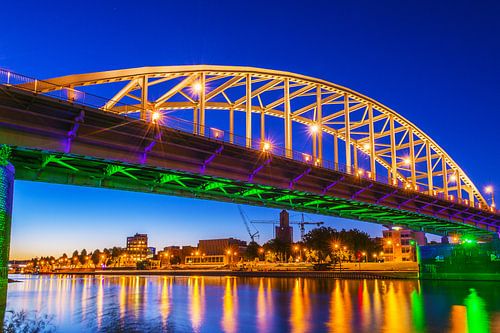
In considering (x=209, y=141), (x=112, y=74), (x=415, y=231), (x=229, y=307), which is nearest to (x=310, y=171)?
(x=209, y=141)

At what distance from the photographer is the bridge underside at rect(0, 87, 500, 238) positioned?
2827 cm

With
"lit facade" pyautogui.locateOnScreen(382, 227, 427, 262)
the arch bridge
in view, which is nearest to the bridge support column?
the arch bridge

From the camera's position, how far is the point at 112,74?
38562mm

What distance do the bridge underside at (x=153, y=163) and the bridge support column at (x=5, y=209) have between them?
5.62 ft

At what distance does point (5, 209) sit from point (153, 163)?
1100 centimetres

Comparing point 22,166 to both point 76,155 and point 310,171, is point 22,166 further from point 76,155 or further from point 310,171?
point 310,171

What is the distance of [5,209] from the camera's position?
1005 inches

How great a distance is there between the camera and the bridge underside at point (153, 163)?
28266mm

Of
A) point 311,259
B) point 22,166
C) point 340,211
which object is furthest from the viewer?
point 311,259

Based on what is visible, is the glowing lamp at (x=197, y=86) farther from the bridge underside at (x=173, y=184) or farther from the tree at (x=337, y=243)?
the tree at (x=337, y=243)

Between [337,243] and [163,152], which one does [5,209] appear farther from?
[337,243]

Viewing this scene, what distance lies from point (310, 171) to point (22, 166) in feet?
81.2

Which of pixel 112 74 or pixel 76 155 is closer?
pixel 76 155

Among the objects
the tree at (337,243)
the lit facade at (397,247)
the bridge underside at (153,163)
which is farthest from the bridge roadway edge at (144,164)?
the lit facade at (397,247)
